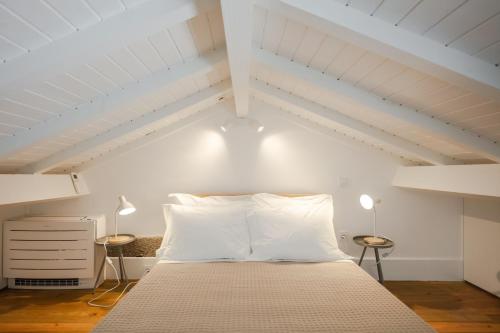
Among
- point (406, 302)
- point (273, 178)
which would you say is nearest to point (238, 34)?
point (273, 178)

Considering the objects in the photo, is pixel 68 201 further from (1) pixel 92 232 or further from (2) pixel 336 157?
(2) pixel 336 157

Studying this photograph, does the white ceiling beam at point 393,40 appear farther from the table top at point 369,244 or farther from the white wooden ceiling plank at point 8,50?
the table top at point 369,244

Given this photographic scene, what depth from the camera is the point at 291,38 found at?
1.53m

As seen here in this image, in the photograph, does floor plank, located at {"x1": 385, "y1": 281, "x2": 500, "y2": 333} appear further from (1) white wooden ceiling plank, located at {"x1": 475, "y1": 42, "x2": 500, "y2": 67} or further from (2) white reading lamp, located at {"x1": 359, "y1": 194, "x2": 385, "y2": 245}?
(1) white wooden ceiling plank, located at {"x1": 475, "y1": 42, "x2": 500, "y2": 67}

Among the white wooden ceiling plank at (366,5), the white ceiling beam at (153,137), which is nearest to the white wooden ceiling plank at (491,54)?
the white wooden ceiling plank at (366,5)

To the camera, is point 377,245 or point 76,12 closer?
point 76,12

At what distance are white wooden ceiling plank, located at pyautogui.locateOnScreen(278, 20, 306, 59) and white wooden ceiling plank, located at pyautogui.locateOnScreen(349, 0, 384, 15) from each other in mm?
326

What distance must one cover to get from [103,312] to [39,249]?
0.95 meters

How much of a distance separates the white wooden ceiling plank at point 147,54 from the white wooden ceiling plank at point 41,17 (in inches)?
13.4

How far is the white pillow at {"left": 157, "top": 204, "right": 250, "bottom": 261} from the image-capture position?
2.35 m

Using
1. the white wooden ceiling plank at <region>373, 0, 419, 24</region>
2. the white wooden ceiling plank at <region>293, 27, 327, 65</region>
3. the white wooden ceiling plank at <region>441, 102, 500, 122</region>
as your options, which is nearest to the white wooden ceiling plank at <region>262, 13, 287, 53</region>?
the white wooden ceiling plank at <region>293, 27, 327, 65</region>

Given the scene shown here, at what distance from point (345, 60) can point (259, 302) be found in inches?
56.8

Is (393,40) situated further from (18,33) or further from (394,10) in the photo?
(18,33)

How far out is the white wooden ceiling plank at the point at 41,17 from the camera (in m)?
0.91
